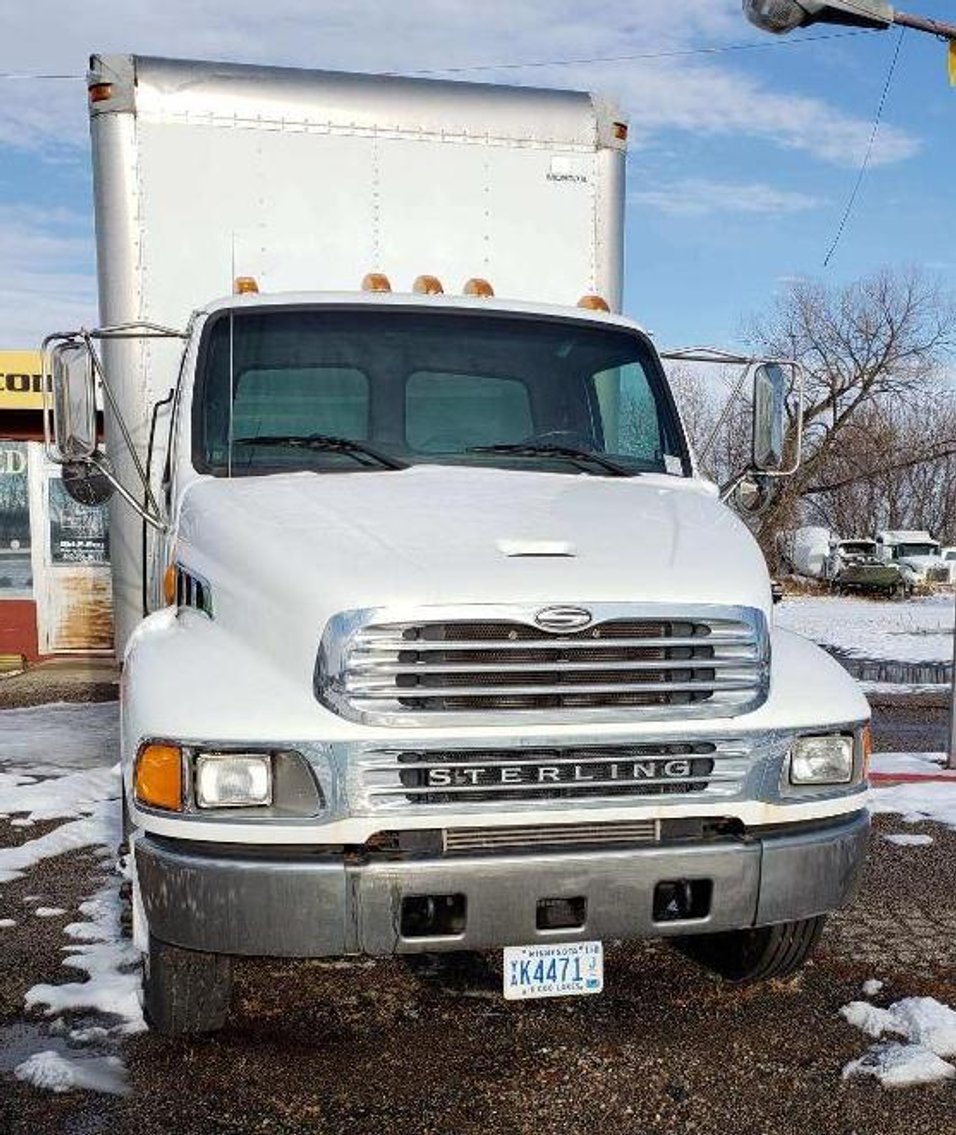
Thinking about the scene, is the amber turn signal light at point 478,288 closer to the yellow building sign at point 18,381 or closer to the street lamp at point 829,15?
the street lamp at point 829,15

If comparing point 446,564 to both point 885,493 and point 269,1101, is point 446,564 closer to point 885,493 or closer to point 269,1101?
point 269,1101

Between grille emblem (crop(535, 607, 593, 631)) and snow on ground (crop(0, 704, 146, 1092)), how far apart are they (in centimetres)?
182

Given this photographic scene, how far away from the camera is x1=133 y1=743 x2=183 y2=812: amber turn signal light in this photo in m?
3.34

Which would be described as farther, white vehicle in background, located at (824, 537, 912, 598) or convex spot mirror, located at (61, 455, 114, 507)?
white vehicle in background, located at (824, 537, 912, 598)

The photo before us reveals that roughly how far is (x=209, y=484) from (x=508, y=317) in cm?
149

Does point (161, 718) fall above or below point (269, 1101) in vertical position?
above

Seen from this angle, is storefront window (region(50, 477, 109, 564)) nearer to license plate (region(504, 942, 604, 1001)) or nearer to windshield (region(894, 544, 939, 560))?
license plate (region(504, 942, 604, 1001))

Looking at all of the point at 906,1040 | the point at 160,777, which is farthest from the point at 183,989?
the point at 906,1040

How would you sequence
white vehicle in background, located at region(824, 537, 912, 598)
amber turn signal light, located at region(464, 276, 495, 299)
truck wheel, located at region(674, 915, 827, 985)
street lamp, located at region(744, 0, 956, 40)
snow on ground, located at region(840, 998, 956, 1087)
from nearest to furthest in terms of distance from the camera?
snow on ground, located at region(840, 998, 956, 1087)
truck wheel, located at region(674, 915, 827, 985)
amber turn signal light, located at region(464, 276, 495, 299)
street lamp, located at region(744, 0, 956, 40)
white vehicle in background, located at region(824, 537, 912, 598)

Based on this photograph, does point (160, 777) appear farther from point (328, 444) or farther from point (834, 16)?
point (834, 16)


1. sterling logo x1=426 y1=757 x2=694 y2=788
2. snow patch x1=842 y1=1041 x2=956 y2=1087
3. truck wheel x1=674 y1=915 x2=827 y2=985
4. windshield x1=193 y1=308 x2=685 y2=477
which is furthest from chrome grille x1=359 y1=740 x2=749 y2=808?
windshield x1=193 y1=308 x2=685 y2=477

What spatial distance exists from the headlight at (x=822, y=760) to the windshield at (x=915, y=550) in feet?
131

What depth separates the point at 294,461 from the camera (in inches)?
174

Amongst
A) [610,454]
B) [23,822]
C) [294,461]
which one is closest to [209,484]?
[294,461]
